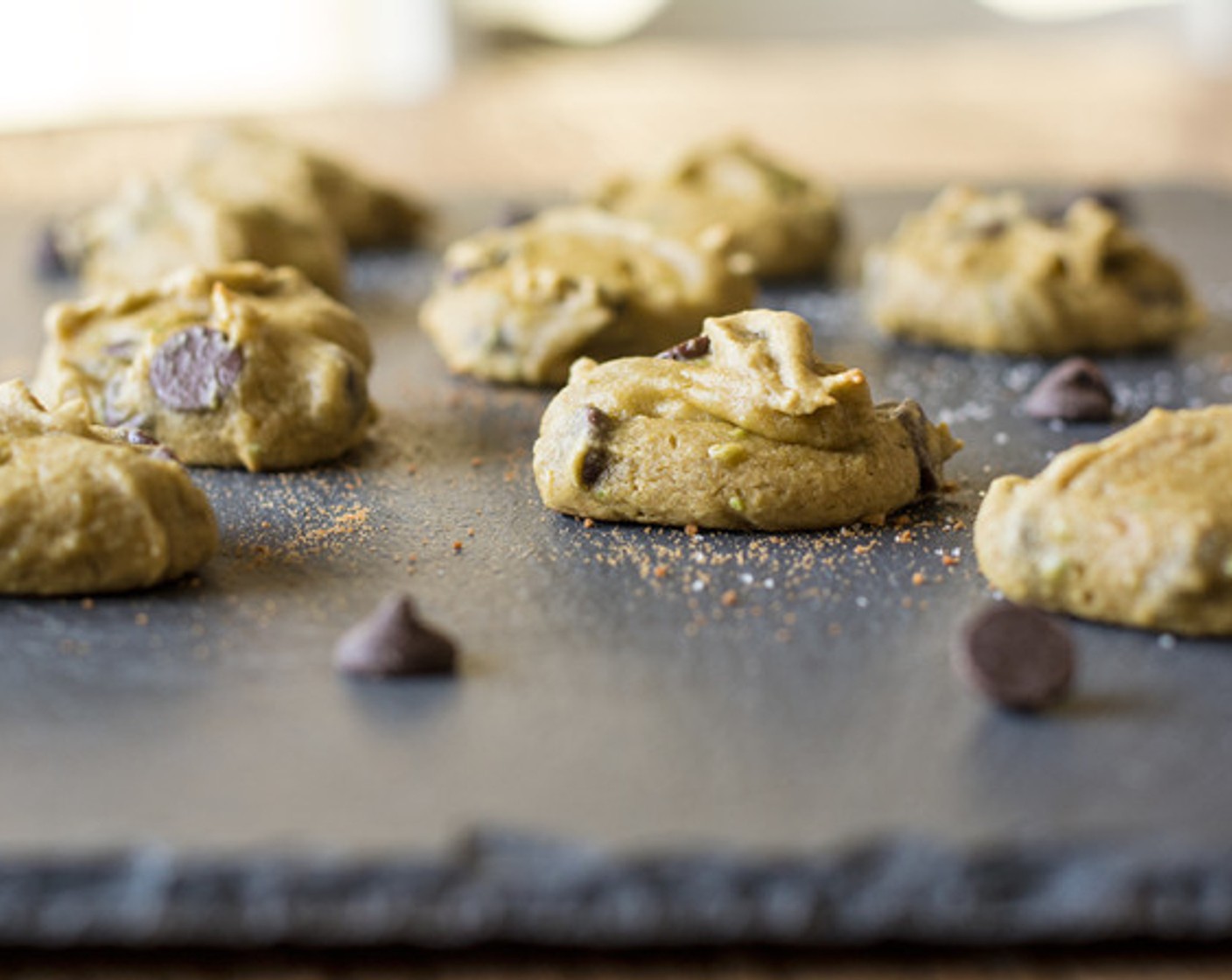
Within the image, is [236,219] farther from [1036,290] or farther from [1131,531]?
[1131,531]

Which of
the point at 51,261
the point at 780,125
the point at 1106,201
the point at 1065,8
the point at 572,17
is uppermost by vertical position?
the point at 1106,201

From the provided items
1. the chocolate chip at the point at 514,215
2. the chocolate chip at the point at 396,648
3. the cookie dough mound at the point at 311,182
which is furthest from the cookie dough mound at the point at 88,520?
the chocolate chip at the point at 514,215

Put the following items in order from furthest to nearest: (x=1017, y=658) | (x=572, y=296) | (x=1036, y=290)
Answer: (x=1036, y=290) < (x=572, y=296) < (x=1017, y=658)

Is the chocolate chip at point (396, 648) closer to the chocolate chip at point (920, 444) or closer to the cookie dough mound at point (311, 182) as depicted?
the chocolate chip at point (920, 444)

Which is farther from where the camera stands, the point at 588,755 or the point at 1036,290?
the point at 1036,290

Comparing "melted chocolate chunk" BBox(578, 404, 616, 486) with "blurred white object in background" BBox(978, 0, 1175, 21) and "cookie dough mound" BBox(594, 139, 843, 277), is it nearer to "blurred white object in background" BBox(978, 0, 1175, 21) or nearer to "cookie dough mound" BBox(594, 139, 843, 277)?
"cookie dough mound" BBox(594, 139, 843, 277)

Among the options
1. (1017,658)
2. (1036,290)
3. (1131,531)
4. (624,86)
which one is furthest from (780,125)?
(1017,658)
